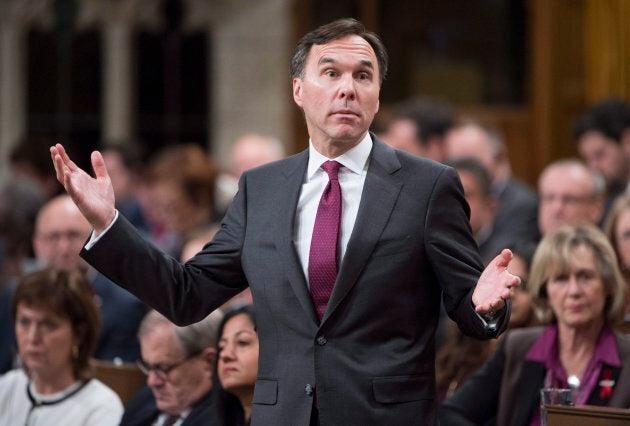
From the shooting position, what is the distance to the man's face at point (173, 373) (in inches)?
186

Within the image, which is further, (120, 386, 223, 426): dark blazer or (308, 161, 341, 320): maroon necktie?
(120, 386, 223, 426): dark blazer

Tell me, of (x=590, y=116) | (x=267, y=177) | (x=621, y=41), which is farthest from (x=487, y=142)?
(x=267, y=177)

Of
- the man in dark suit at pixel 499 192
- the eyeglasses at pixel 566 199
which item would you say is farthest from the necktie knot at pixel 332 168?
the eyeglasses at pixel 566 199

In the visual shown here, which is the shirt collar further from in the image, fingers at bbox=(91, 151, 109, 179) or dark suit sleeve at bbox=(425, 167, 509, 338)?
fingers at bbox=(91, 151, 109, 179)

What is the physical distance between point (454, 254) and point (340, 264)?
27cm

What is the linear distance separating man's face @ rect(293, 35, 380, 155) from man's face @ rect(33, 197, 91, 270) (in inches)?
120

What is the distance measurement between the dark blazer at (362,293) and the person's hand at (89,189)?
0.04m

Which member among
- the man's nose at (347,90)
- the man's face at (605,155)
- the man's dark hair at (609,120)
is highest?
the man's dark hair at (609,120)

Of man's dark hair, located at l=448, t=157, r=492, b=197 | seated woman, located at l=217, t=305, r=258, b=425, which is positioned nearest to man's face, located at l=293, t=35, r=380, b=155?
seated woman, located at l=217, t=305, r=258, b=425

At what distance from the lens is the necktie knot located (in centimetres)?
342

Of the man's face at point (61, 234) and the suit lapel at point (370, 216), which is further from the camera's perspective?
the man's face at point (61, 234)

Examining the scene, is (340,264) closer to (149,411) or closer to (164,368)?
(164,368)

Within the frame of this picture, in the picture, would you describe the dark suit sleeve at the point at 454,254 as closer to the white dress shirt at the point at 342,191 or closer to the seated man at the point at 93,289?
the white dress shirt at the point at 342,191

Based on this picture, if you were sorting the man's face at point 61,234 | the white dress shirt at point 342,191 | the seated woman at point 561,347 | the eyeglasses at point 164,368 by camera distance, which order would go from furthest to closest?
the man's face at point 61,234 → the eyeglasses at point 164,368 → the seated woman at point 561,347 → the white dress shirt at point 342,191
